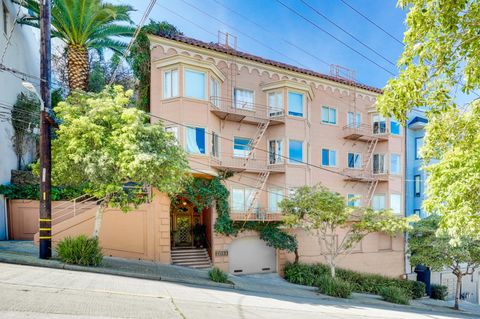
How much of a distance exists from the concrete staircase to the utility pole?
7220 mm

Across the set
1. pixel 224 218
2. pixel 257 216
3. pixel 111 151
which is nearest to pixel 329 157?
pixel 257 216

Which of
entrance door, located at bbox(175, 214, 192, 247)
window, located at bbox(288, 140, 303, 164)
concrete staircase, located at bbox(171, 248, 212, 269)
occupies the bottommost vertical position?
concrete staircase, located at bbox(171, 248, 212, 269)

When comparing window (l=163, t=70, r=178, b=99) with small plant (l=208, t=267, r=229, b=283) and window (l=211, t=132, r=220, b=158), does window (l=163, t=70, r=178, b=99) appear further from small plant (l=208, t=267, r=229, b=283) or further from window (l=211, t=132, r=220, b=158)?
small plant (l=208, t=267, r=229, b=283)

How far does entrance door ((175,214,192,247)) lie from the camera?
20223 mm

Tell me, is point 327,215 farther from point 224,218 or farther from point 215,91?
point 215,91

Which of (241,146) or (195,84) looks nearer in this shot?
(195,84)

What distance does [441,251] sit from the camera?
20359 millimetres

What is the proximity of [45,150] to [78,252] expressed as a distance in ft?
13.2

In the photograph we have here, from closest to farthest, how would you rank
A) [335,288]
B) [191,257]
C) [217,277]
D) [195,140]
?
[217,277] → [335,288] → [195,140] → [191,257]

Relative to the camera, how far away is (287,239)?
19125mm

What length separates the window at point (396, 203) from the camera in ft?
82.3

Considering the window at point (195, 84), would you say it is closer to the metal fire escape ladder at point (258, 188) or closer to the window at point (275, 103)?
the window at point (275, 103)

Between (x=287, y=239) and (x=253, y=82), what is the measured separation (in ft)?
34.3

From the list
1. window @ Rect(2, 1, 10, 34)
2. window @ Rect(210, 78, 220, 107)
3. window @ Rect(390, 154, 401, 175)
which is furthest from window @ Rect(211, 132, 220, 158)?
window @ Rect(390, 154, 401, 175)
